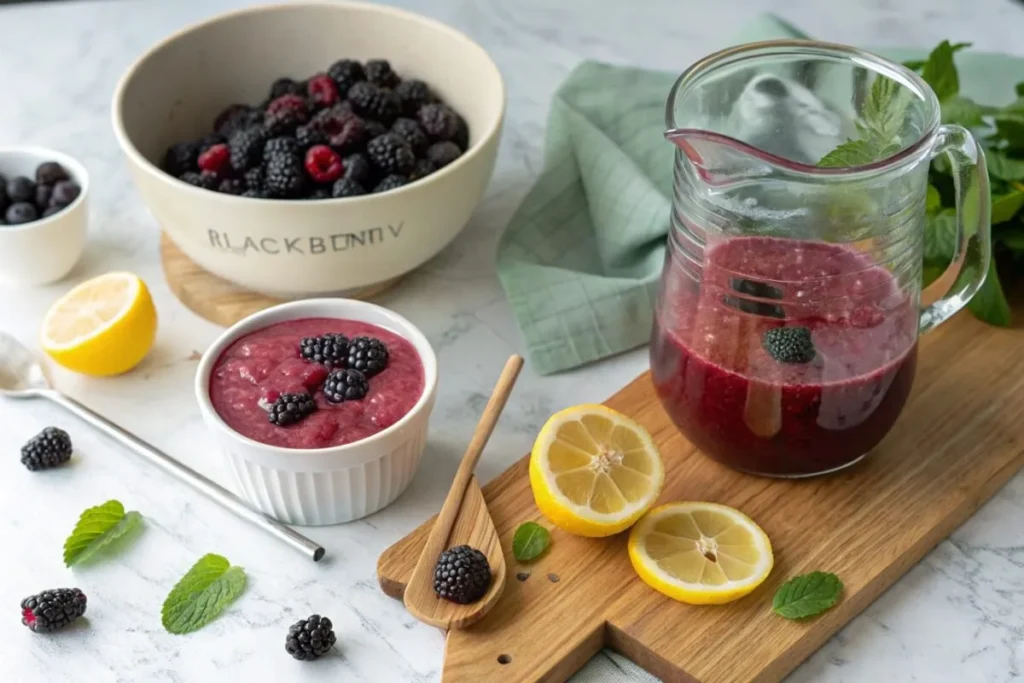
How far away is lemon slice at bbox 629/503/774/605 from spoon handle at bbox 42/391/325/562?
397mm

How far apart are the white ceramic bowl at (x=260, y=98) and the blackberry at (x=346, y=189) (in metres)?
0.06

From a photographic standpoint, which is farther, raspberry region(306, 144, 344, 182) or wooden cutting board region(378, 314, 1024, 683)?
raspberry region(306, 144, 344, 182)

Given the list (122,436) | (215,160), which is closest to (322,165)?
(215,160)

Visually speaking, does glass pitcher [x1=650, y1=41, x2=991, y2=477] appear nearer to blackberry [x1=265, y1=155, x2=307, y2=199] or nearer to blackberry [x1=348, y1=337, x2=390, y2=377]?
blackberry [x1=348, y1=337, x2=390, y2=377]

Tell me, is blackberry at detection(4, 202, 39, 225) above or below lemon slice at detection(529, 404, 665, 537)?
below

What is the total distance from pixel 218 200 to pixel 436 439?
44 centimetres

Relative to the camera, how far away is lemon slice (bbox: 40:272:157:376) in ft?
5.79

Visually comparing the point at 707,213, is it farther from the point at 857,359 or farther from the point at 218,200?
the point at 218,200

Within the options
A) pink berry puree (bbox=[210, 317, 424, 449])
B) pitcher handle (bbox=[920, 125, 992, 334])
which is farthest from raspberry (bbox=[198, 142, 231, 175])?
pitcher handle (bbox=[920, 125, 992, 334])

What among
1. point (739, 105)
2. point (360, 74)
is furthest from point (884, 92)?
point (360, 74)

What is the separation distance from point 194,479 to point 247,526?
0.09m

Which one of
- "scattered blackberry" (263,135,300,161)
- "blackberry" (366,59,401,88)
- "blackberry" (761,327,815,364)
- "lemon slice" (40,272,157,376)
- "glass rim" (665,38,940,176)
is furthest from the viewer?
"blackberry" (366,59,401,88)

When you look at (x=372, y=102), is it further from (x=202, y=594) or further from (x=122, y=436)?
(x=202, y=594)

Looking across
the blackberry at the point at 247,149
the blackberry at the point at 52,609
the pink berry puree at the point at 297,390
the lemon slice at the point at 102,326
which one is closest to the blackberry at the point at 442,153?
the blackberry at the point at 247,149
